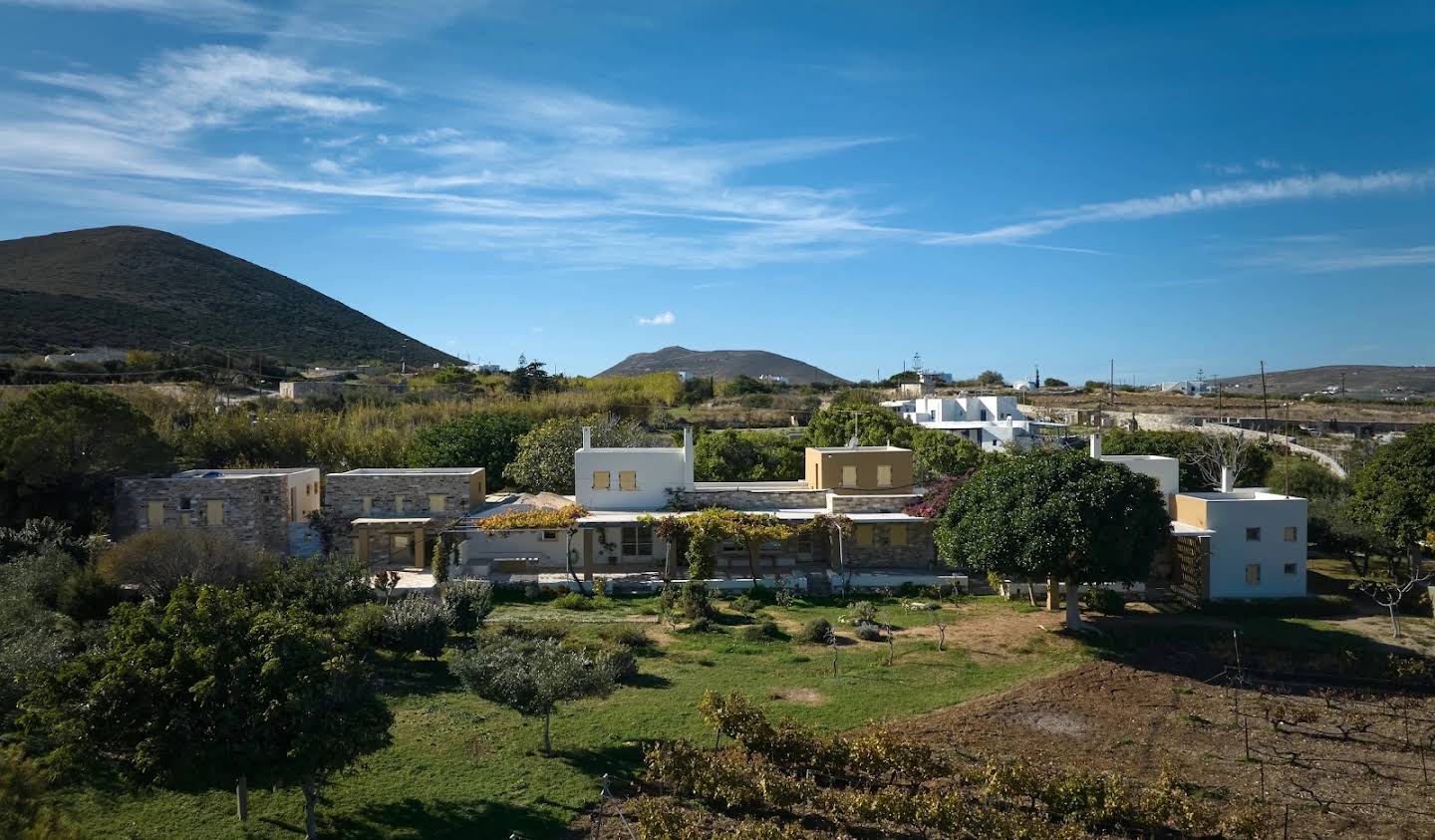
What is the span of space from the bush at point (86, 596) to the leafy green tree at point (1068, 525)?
59.3 ft

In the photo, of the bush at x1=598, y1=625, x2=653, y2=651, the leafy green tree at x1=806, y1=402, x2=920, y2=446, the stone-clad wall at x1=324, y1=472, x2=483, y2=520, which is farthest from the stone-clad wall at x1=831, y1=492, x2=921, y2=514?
the leafy green tree at x1=806, y1=402, x2=920, y2=446

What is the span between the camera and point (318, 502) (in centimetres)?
2817

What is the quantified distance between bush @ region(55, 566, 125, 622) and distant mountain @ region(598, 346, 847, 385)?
11700 centimetres

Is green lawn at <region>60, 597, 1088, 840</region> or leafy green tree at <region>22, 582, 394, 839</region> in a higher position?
leafy green tree at <region>22, 582, 394, 839</region>

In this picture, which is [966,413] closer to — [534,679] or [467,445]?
[467,445]

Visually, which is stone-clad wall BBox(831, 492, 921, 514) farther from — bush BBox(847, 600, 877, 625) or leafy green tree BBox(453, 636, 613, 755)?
leafy green tree BBox(453, 636, 613, 755)

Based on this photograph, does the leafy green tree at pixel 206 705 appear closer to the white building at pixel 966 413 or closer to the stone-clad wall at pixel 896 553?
the stone-clad wall at pixel 896 553

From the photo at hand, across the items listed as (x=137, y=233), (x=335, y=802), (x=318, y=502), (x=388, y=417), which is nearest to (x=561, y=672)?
(x=335, y=802)

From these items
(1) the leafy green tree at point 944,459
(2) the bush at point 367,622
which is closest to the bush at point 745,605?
(2) the bush at point 367,622

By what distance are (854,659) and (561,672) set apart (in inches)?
276

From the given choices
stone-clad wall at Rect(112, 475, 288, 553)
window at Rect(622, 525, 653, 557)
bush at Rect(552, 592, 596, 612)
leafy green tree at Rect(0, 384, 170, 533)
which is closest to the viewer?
bush at Rect(552, 592, 596, 612)

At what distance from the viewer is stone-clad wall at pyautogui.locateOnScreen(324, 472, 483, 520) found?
82.5 feet

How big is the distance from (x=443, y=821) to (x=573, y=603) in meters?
10.9

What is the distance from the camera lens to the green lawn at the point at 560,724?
10.5 meters
